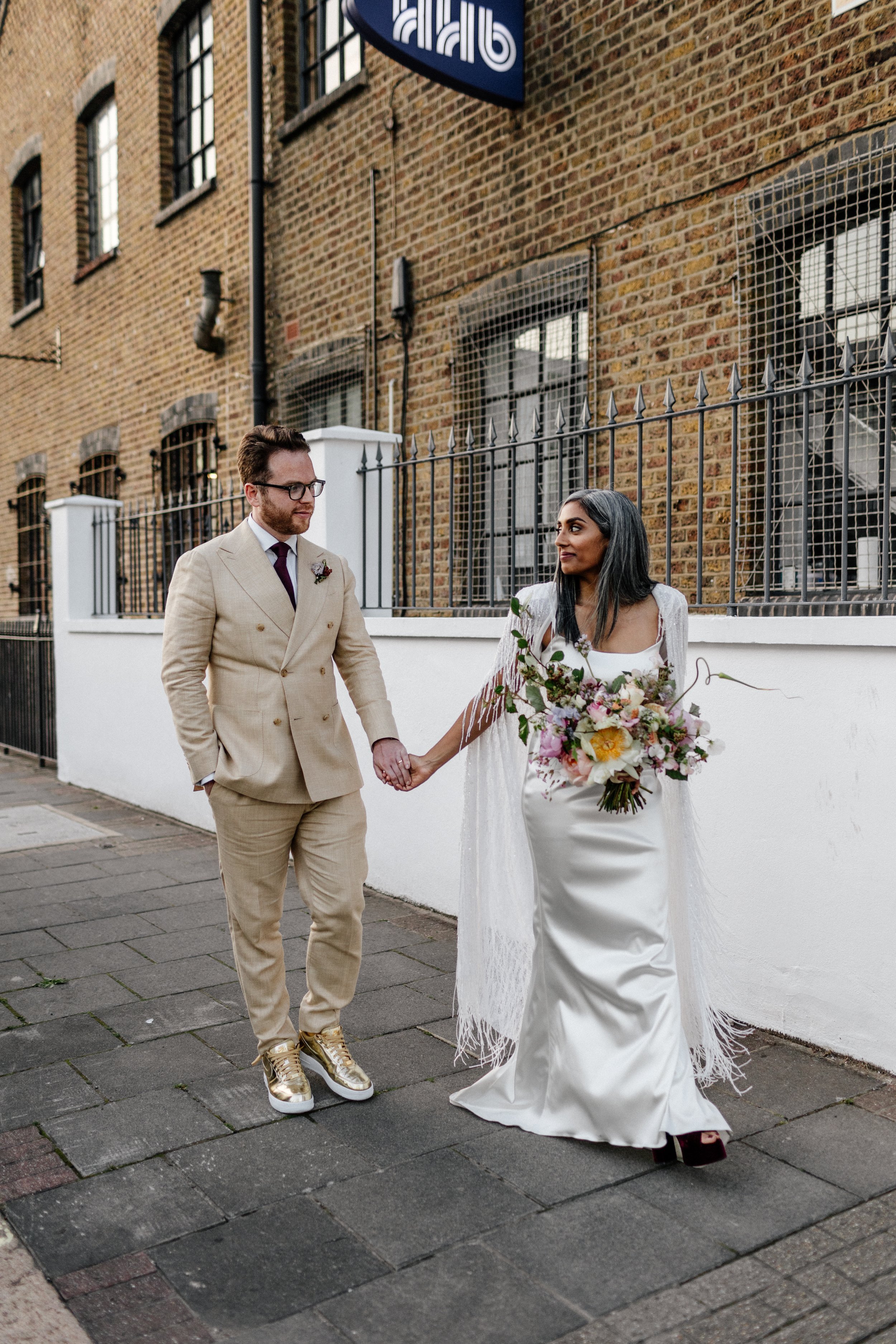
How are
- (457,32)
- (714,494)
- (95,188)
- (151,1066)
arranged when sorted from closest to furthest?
(151,1066) < (714,494) < (457,32) < (95,188)

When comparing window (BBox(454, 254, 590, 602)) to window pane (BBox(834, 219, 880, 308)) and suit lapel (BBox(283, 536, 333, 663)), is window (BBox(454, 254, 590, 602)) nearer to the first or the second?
window pane (BBox(834, 219, 880, 308))

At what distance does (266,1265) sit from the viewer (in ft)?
9.18

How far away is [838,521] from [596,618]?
2701 mm

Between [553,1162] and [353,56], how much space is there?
8.87 m

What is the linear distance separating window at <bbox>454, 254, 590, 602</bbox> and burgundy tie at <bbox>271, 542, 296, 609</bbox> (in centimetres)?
324

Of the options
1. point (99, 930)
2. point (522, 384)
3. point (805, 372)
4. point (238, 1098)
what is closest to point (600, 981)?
point (238, 1098)

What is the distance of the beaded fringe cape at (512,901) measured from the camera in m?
3.69

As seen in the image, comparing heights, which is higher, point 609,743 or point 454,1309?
point 609,743

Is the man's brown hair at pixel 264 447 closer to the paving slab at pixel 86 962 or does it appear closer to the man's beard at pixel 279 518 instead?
the man's beard at pixel 279 518

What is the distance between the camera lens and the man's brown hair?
3643mm

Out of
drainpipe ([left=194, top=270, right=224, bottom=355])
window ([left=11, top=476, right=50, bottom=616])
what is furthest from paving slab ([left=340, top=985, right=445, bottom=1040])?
window ([left=11, top=476, right=50, bottom=616])

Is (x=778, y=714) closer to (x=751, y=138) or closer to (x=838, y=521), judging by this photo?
(x=838, y=521)

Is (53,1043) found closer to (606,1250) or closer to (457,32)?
(606,1250)

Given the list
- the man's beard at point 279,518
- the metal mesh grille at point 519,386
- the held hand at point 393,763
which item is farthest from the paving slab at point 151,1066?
the metal mesh grille at point 519,386
